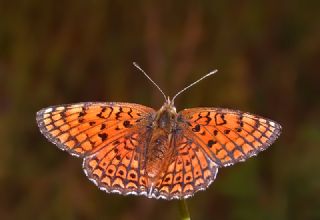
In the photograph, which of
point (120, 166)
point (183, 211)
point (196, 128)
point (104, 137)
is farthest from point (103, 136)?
point (183, 211)

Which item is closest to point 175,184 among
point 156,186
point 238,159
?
point 156,186

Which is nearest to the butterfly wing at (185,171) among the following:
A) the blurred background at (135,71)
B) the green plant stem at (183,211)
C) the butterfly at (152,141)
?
the butterfly at (152,141)

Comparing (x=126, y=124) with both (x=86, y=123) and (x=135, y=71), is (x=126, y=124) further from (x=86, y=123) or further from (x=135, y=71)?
(x=135, y=71)

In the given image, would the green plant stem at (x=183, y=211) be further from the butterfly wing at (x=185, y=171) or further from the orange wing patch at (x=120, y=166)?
the orange wing patch at (x=120, y=166)

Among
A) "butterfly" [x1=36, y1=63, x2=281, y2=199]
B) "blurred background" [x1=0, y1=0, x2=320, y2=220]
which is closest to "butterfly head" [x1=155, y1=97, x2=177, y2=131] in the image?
"butterfly" [x1=36, y1=63, x2=281, y2=199]
